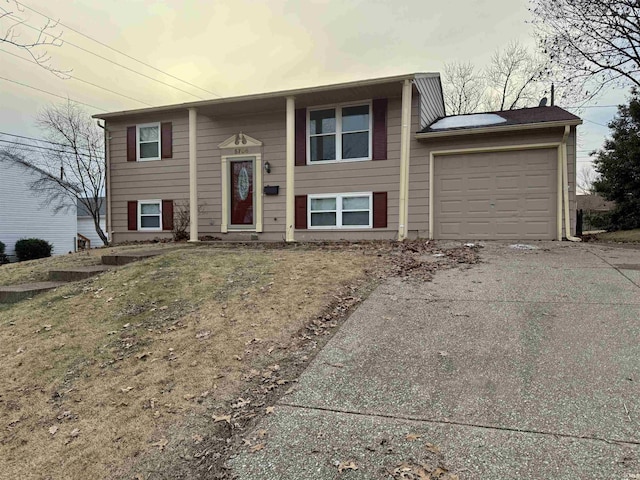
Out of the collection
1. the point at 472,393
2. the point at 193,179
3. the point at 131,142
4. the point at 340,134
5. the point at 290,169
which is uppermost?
the point at 131,142

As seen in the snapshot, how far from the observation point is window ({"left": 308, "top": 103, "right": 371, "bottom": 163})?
37.0 feet

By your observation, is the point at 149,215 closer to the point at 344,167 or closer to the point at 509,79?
the point at 344,167

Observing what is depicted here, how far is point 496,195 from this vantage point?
10.4 m

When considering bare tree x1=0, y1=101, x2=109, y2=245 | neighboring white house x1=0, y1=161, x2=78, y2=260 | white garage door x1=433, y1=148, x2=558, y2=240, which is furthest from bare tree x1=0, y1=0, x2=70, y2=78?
neighboring white house x1=0, y1=161, x2=78, y2=260

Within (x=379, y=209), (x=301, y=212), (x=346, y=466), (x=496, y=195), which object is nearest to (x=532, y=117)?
(x=496, y=195)

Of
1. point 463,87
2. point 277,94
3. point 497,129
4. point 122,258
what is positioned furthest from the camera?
point 463,87

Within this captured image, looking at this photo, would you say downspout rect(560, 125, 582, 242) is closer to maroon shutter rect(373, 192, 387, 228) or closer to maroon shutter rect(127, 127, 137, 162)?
maroon shutter rect(373, 192, 387, 228)

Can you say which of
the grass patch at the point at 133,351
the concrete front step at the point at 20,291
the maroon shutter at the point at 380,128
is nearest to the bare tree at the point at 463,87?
the maroon shutter at the point at 380,128

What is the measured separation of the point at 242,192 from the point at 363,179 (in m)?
3.84

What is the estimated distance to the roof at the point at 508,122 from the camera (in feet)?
31.9

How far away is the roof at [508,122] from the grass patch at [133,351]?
17.0 ft

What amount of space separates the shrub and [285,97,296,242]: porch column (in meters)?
18.1

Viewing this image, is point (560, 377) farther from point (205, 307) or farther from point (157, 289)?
point (157, 289)

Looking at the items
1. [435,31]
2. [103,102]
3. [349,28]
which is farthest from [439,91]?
[103,102]
